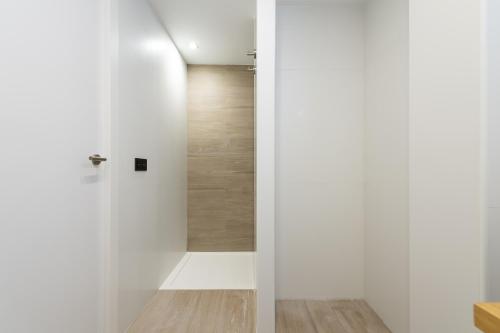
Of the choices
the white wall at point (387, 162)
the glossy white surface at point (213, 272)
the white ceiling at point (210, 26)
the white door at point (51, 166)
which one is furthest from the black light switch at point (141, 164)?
the white wall at point (387, 162)

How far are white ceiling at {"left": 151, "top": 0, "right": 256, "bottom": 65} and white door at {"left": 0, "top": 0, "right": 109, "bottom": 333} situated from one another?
0.98 meters

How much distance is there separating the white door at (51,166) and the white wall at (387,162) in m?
1.78

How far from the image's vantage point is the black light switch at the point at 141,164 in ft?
7.03

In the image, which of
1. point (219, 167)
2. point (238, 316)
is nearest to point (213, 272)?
point (238, 316)

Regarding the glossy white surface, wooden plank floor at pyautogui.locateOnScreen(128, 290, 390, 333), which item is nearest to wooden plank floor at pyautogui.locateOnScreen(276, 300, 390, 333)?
wooden plank floor at pyautogui.locateOnScreen(128, 290, 390, 333)

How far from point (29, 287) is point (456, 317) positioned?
5.28 ft

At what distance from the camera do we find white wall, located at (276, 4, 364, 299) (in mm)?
2400

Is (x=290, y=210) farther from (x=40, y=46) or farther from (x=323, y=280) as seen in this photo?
(x=40, y=46)

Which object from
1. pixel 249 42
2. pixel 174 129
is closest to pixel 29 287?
pixel 174 129

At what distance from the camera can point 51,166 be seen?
1262 millimetres

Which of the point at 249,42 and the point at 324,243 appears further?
the point at 249,42

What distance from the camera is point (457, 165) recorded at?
3.68 feet

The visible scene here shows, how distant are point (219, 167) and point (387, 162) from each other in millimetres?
2182

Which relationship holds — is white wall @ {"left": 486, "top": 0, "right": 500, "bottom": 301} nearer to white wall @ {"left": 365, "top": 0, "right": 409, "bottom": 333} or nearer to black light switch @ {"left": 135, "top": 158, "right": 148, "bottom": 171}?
white wall @ {"left": 365, "top": 0, "right": 409, "bottom": 333}
